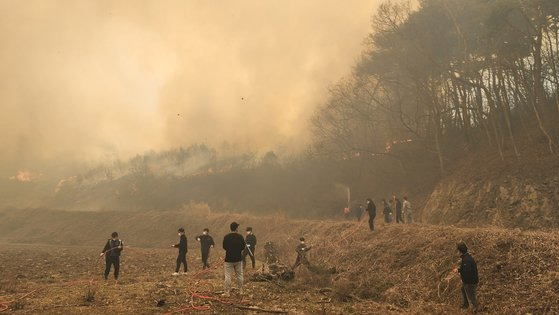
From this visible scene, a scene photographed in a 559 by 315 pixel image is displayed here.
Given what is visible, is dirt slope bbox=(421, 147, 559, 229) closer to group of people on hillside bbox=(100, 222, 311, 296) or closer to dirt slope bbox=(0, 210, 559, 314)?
dirt slope bbox=(0, 210, 559, 314)

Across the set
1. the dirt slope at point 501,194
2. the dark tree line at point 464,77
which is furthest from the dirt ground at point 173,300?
the dark tree line at point 464,77

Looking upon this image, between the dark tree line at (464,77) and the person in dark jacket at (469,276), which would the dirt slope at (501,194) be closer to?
the dark tree line at (464,77)

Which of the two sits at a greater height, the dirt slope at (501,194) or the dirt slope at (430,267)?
the dirt slope at (501,194)

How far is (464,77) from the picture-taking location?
30.7 meters

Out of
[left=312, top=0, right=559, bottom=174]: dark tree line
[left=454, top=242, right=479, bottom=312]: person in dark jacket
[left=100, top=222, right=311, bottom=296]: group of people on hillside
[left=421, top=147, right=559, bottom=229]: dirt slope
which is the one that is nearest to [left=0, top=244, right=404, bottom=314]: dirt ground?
[left=100, top=222, right=311, bottom=296]: group of people on hillside

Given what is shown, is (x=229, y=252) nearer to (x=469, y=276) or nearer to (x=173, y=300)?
(x=173, y=300)

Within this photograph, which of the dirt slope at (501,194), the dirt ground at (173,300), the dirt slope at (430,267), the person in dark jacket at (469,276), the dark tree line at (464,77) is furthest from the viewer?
the dark tree line at (464,77)

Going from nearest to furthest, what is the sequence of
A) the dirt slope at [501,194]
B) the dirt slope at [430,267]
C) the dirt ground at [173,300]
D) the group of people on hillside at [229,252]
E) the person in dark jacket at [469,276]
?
the person in dark jacket at [469,276]
the dirt ground at [173,300]
the dirt slope at [430,267]
the group of people on hillside at [229,252]
the dirt slope at [501,194]

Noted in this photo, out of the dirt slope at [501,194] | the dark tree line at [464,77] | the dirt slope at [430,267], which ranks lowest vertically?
the dirt slope at [430,267]

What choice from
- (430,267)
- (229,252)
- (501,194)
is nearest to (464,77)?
(501,194)

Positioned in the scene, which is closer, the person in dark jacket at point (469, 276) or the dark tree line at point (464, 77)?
the person in dark jacket at point (469, 276)

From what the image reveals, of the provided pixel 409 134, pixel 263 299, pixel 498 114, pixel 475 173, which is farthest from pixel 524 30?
pixel 263 299

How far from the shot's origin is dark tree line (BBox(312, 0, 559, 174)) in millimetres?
24578

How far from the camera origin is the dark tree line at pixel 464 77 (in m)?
24.6
